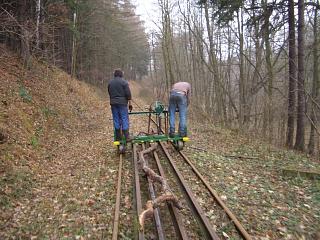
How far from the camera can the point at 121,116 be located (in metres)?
8.89

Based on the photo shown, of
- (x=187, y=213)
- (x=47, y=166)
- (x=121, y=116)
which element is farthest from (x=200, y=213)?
(x=47, y=166)

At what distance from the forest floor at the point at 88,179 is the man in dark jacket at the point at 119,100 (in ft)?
3.15

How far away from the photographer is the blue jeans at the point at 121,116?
28.9ft

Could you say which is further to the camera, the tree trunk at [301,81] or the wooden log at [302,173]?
the tree trunk at [301,81]

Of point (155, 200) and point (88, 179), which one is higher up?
point (155, 200)

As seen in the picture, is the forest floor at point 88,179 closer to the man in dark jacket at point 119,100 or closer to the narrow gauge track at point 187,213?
the narrow gauge track at point 187,213

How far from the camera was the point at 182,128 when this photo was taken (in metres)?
9.11

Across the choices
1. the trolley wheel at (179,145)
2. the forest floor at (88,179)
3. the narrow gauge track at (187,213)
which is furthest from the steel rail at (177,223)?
the trolley wheel at (179,145)

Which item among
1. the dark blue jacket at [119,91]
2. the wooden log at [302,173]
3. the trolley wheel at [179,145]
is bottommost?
the wooden log at [302,173]

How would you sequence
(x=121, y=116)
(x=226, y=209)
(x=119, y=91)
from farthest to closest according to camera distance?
(x=121, y=116) < (x=119, y=91) < (x=226, y=209)

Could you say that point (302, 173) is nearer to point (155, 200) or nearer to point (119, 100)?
point (155, 200)

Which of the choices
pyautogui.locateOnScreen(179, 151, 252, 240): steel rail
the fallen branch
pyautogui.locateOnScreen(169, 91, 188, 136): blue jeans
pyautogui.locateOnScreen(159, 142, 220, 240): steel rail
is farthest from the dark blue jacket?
pyautogui.locateOnScreen(159, 142, 220, 240): steel rail

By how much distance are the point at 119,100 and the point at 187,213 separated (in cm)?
442

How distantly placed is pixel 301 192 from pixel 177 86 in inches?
181
